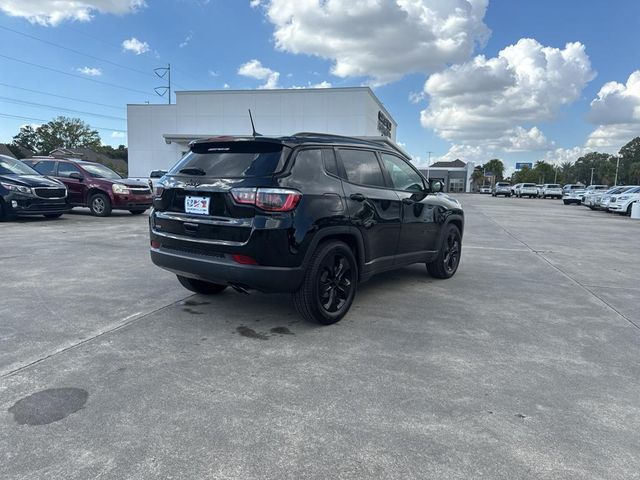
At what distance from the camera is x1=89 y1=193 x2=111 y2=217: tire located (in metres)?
13.8

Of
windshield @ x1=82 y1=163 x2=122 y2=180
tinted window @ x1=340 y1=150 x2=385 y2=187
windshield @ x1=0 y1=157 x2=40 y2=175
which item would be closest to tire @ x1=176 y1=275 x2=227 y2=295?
tinted window @ x1=340 y1=150 x2=385 y2=187

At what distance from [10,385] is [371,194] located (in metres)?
3.51

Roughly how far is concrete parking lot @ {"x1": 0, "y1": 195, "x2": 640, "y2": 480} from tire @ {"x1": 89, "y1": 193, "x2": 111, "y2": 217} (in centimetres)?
823

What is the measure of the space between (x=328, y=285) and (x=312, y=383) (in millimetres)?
1343

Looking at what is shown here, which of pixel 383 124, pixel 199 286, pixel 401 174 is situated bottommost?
pixel 199 286

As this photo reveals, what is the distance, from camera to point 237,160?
13.7 ft

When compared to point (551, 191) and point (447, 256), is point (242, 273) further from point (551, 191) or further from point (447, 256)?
point (551, 191)

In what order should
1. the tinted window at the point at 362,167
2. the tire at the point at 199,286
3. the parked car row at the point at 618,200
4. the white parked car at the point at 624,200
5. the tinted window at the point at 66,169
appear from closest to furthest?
1. the tinted window at the point at 362,167
2. the tire at the point at 199,286
3. the tinted window at the point at 66,169
4. the white parked car at the point at 624,200
5. the parked car row at the point at 618,200

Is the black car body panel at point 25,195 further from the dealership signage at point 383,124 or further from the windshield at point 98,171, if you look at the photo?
the dealership signage at point 383,124

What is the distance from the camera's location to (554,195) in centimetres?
5425

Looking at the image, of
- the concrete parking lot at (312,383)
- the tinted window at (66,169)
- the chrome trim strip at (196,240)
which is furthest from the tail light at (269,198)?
the tinted window at (66,169)

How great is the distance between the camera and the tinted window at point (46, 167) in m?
13.9

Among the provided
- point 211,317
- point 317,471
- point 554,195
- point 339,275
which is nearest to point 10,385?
point 211,317

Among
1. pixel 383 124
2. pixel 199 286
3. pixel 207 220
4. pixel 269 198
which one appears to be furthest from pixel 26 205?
pixel 383 124
